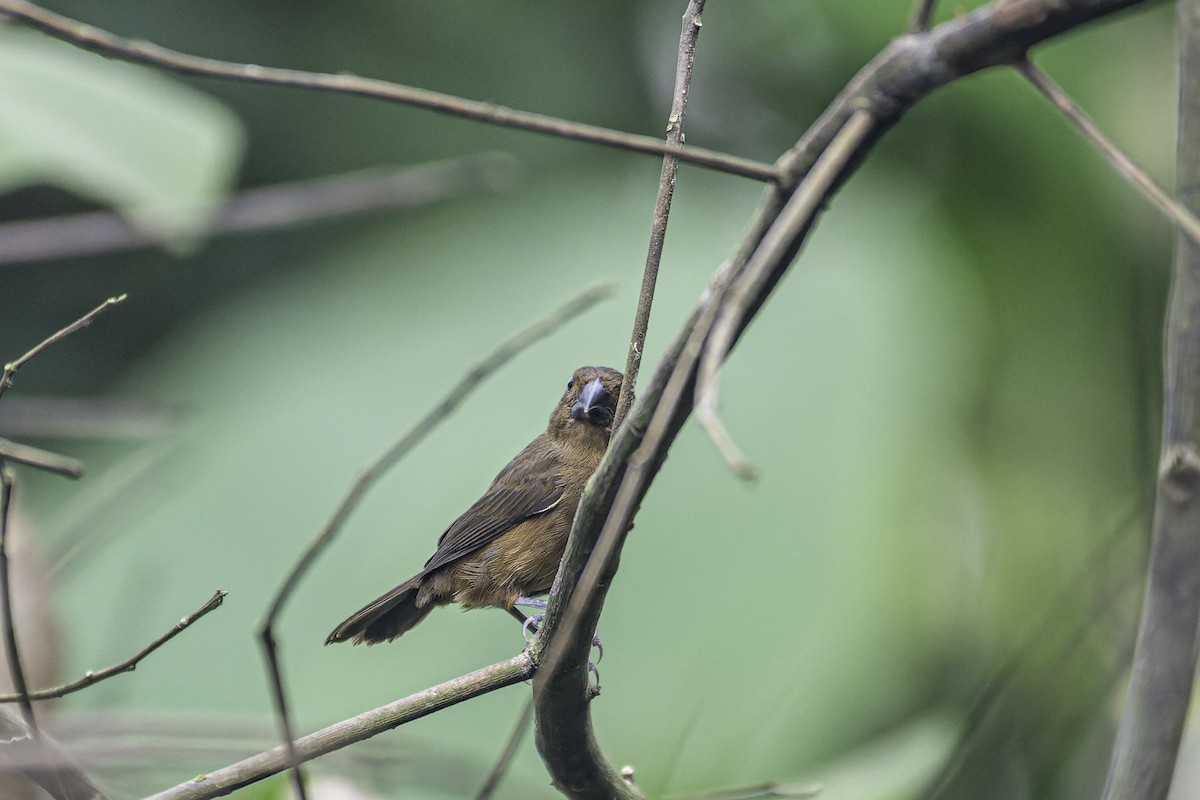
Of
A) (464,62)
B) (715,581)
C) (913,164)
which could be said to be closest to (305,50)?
(464,62)

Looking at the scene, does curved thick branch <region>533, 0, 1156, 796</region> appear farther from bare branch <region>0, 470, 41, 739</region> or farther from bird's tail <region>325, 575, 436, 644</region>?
bird's tail <region>325, 575, 436, 644</region>

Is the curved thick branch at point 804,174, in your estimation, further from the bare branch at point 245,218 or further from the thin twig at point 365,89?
the bare branch at point 245,218

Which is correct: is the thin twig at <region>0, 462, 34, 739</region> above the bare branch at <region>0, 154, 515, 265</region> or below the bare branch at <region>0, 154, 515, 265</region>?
below

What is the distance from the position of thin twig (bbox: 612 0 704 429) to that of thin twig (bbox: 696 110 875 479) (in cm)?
21

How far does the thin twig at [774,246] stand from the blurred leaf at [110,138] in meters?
1.49

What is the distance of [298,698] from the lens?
2379 mm

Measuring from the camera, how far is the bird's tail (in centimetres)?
136

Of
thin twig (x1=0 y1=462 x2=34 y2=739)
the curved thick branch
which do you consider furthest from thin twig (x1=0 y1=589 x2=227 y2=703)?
the curved thick branch

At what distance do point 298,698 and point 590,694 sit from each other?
1.61 m

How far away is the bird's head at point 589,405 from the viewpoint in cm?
149

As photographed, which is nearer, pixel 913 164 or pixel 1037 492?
pixel 1037 492

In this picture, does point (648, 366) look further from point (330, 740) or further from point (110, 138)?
point (330, 740)

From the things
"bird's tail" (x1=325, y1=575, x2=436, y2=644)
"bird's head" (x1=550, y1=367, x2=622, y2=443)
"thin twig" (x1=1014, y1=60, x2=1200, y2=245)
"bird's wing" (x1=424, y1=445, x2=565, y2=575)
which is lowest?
"thin twig" (x1=1014, y1=60, x2=1200, y2=245)

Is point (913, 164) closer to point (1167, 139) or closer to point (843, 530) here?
point (1167, 139)
